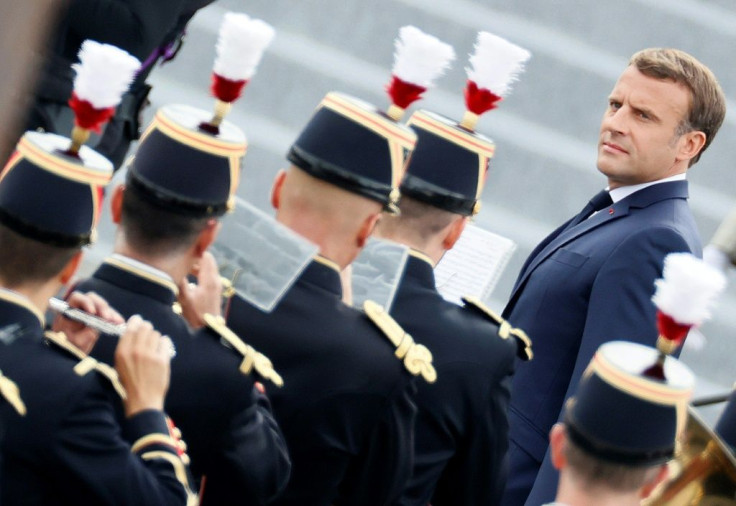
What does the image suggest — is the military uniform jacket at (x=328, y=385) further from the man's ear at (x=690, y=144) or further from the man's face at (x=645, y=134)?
the man's ear at (x=690, y=144)

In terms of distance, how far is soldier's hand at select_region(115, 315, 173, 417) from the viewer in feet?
7.88

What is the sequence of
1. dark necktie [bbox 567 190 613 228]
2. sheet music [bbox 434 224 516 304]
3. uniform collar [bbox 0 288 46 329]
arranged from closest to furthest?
uniform collar [bbox 0 288 46 329]
sheet music [bbox 434 224 516 304]
dark necktie [bbox 567 190 613 228]

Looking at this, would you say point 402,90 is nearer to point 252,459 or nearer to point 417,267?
point 417,267

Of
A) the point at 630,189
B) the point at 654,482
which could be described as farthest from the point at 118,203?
the point at 630,189

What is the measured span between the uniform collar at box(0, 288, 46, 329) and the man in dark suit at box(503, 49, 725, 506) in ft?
4.97

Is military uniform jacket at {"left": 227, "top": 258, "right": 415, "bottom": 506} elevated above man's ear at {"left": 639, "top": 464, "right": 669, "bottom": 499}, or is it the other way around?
man's ear at {"left": 639, "top": 464, "right": 669, "bottom": 499}

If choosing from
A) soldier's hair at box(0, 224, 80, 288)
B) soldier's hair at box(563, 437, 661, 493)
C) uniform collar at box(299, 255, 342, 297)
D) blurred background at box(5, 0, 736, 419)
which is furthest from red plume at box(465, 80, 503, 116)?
blurred background at box(5, 0, 736, 419)

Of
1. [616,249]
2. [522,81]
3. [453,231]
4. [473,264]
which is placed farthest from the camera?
[522,81]

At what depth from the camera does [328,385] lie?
287cm

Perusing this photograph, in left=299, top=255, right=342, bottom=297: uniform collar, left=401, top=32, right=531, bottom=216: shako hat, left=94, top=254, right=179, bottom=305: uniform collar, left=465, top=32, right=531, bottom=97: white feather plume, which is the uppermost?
left=465, top=32, right=531, bottom=97: white feather plume

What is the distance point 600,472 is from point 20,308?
2.99ft

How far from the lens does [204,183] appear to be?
105 inches

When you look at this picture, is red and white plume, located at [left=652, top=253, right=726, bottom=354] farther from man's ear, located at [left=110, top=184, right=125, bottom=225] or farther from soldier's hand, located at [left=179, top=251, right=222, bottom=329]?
man's ear, located at [left=110, top=184, right=125, bottom=225]

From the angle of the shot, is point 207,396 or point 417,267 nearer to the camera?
point 207,396
